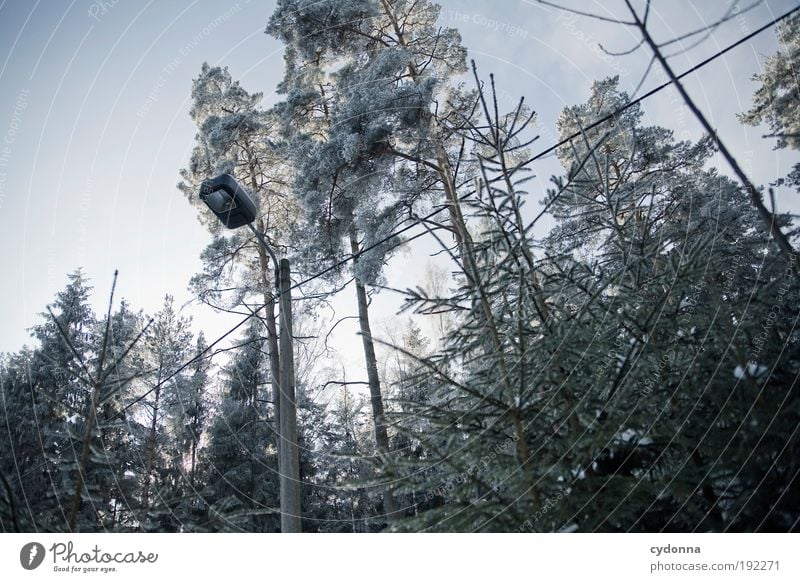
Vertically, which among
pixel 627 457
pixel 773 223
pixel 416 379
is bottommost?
pixel 627 457

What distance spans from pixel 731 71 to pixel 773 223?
1.86 meters

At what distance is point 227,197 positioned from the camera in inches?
110

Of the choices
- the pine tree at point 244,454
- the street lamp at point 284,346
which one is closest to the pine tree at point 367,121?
the street lamp at point 284,346

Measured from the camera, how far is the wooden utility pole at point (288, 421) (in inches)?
107

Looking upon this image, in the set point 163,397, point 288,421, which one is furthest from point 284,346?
point 163,397

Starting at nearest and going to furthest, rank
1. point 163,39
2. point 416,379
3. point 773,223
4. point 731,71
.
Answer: point 773,223 → point 416,379 → point 731,71 → point 163,39

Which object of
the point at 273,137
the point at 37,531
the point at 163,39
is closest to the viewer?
the point at 37,531

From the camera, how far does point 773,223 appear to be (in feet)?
3.47

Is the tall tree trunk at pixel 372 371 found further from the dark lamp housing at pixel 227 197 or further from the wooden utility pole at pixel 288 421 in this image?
the dark lamp housing at pixel 227 197

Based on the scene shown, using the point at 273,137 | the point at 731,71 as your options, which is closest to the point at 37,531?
the point at 731,71
